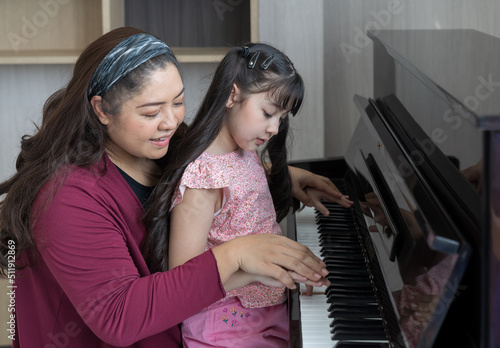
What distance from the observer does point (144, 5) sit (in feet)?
8.41

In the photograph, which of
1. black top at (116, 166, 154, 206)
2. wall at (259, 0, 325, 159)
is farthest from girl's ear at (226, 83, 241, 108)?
wall at (259, 0, 325, 159)

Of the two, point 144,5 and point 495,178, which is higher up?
point 144,5

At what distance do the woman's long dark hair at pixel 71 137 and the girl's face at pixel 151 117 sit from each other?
15mm

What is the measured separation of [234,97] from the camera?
1.34 metres

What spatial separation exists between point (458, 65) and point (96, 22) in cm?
182

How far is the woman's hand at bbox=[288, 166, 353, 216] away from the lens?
1.63m

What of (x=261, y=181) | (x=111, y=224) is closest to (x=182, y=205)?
(x=111, y=224)

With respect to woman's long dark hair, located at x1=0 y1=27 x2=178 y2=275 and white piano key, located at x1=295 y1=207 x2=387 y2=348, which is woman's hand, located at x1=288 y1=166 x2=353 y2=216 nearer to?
white piano key, located at x1=295 y1=207 x2=387 y2=348

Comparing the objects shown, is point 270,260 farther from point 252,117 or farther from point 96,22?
point 96,22

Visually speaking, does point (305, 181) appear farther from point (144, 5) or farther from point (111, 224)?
point (144, 5)

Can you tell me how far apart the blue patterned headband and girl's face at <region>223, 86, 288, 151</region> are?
226 millimetres

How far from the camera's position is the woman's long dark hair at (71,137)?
1157 mm

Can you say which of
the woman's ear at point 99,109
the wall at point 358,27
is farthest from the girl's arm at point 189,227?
the wall at point 358,27

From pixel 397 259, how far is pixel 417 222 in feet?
0.31
